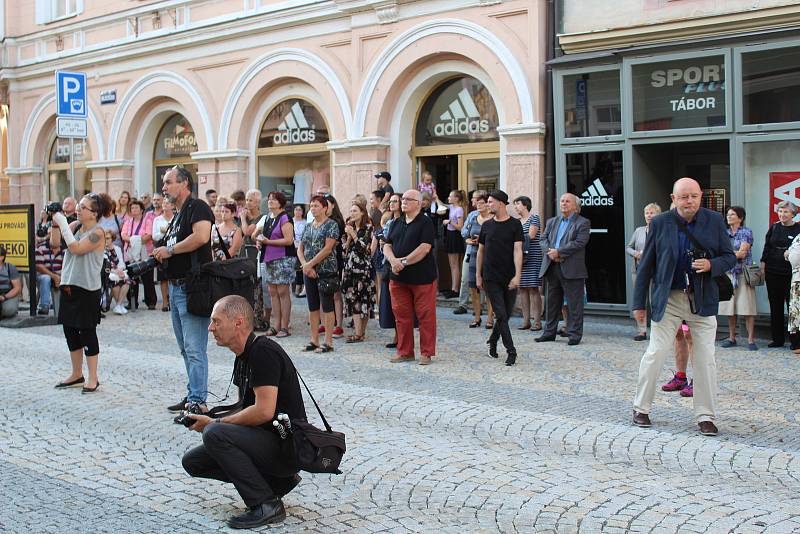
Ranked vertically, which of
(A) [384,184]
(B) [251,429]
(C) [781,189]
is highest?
(A) [384,184]

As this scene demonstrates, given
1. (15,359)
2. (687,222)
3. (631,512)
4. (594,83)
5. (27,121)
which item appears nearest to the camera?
(631,512)

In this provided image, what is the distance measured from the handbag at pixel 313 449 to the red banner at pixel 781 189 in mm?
8684

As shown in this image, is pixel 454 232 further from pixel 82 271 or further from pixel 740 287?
pixel 82 271

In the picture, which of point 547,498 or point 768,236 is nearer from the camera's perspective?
point 547,498

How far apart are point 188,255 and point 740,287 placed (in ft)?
22.9

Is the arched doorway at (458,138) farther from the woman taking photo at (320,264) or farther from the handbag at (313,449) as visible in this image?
the handbag at (313,449)

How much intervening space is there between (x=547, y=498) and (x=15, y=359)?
295 inches

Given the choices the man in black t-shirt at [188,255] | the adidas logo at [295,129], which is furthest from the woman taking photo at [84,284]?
the adidas logo at [295,129]

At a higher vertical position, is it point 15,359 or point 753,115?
point 753,115

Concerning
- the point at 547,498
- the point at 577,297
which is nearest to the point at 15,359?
the point at 577,297

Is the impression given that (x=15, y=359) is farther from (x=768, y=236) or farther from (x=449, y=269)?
(x=768, y=236)

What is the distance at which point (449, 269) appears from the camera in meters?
16.2

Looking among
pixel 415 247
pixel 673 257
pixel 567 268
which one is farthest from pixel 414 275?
pixel 673 257

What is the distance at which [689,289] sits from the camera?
23.6 feet
